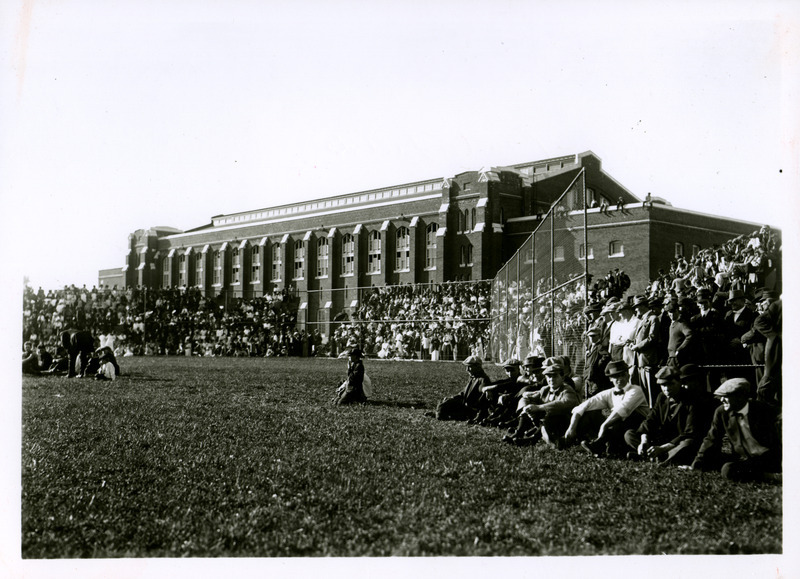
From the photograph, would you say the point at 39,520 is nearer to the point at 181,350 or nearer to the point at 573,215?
the point at 573,215

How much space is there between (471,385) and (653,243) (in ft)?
92.2

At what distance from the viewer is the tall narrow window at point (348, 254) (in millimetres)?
52344

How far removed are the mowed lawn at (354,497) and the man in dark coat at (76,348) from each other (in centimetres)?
872

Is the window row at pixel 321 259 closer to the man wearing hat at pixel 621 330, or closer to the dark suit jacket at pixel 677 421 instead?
the man wearing hat at pixel 621 330

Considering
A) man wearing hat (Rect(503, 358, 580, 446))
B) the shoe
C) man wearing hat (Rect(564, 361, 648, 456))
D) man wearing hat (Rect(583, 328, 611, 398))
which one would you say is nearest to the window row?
man wearing hat (Rect(583, 328, 611, 398))

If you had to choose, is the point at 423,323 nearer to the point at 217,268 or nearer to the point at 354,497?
the point at 354,497

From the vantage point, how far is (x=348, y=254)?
52.9m

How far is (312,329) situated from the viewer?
4184 cm

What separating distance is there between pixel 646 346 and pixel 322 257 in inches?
1826

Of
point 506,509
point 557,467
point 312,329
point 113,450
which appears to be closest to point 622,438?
point 557,467

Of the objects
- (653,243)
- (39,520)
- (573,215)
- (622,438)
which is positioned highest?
(653,243)

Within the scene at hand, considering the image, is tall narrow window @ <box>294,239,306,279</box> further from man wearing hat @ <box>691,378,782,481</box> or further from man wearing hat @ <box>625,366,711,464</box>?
man wearing hat @ <box>691,378,782,481</box>

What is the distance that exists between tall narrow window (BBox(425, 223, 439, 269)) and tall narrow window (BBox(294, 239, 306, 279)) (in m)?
11.5

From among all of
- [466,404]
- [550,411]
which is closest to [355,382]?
[466,404]
